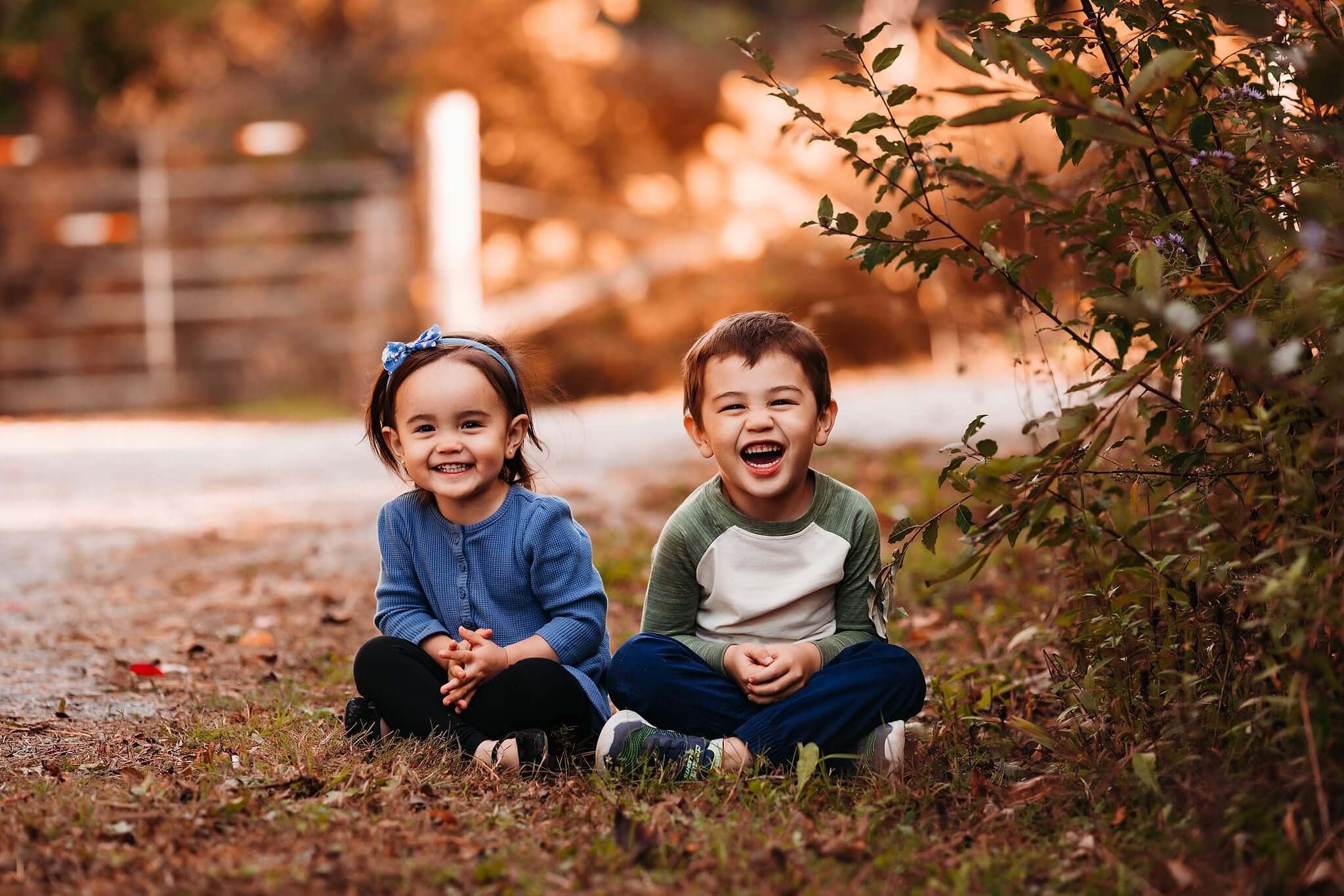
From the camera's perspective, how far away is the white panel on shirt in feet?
9.27

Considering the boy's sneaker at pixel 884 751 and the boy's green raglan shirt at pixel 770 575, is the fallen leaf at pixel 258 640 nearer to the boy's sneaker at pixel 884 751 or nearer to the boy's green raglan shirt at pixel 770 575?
the boy's green raglan shirt at pixel 770 575

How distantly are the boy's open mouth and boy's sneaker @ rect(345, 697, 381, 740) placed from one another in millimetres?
945

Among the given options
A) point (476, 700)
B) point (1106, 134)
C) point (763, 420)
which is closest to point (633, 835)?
point (476, 700)

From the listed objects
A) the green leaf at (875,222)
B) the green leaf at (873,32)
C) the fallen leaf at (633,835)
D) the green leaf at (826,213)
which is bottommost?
the fallen leaf at (633,835)

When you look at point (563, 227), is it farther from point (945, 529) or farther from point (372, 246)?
point (945, 529)

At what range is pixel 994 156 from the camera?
4070mm

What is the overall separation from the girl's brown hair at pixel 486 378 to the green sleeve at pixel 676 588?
1.34 ft

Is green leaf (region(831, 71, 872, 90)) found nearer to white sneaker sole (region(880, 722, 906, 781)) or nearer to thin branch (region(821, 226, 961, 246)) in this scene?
thin branch (region(821, 226, 961, 246))

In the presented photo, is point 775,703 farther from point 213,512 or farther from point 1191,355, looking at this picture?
point 213,512

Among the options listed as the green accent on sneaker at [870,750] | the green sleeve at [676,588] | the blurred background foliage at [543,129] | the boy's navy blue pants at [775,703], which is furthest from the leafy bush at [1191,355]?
the blurred background foliage at [543,129]

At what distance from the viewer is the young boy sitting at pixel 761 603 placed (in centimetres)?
268

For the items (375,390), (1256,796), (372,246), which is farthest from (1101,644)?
(372,246)

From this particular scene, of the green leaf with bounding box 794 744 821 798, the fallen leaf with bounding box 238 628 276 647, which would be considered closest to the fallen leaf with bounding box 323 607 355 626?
the fallen leaf with bounding box 238 628 276 647

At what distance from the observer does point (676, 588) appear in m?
2.89
